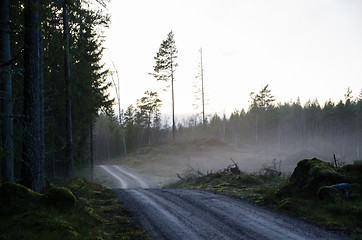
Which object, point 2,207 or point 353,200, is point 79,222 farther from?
Result: point 353,200

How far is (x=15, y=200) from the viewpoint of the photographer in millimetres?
6730

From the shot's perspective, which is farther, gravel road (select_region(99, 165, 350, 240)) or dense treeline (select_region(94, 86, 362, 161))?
dense treeline (select_region(94, 86, 362, 161))

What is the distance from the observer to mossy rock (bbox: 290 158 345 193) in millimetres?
11102

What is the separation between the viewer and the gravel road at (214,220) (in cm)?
741

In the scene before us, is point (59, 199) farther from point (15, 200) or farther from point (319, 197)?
point (319, 197)

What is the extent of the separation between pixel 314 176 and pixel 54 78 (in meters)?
21.0

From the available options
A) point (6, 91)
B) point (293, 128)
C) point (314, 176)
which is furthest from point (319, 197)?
point (293, 128)

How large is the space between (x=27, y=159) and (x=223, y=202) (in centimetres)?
873

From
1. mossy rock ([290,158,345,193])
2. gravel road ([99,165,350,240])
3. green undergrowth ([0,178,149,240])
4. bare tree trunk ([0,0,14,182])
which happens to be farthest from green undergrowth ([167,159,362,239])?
bare tree trunk ([0,0,14,182])

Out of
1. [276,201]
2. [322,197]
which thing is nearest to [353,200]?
[322,197]

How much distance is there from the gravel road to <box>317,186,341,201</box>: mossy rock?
2275 mm

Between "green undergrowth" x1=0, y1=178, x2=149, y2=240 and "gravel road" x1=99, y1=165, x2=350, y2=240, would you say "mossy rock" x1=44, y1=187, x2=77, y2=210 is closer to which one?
"green undergrowth" x1=0, y1=178, x2=149, y2=240

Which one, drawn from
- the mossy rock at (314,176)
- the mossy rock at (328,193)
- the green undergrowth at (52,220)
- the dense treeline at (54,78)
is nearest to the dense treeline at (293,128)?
the dense treeline at (54,78)

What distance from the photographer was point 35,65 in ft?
25.8
